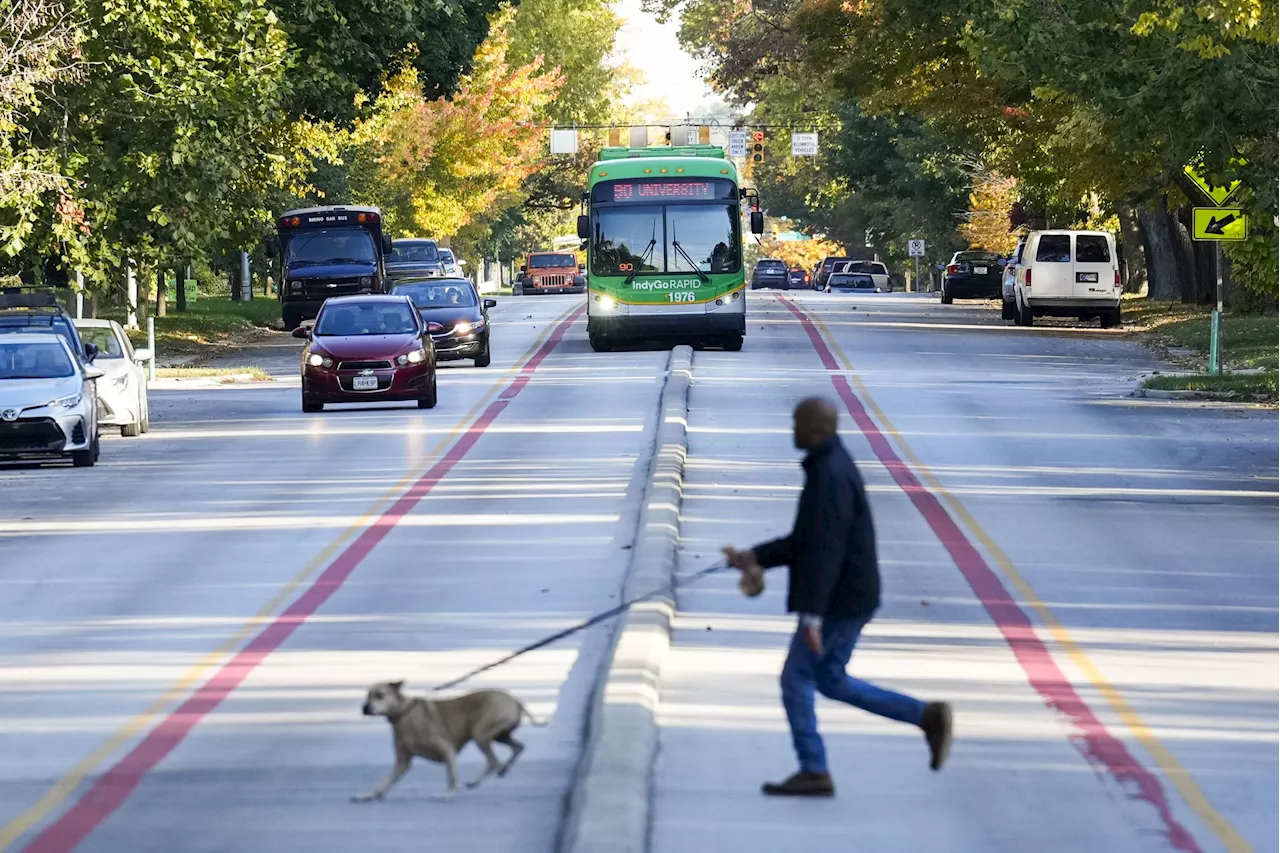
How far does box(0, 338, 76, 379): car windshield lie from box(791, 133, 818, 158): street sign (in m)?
69.2

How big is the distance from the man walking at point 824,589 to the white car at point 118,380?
19550 mm

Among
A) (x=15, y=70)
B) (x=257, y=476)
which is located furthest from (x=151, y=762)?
(x=15, y=70)

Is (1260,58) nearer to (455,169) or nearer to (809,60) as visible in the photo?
(809,60)

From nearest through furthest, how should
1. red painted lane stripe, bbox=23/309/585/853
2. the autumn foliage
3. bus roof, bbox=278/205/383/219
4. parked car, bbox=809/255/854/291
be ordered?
red painted lane stripe, bbox=23/309/585/853 < bus roof, bbox=278/205/383/219 < the autumn foliage < parked car, bbox=809/255/854/291

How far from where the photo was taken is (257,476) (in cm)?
2273

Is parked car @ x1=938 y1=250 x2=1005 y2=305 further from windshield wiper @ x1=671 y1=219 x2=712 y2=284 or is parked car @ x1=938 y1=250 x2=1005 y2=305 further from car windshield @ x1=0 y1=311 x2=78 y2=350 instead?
car windshield @ x1=0 y1=311 x2=78 y2=350

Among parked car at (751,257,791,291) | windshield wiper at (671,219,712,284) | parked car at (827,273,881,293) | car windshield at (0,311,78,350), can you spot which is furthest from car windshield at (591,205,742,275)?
parked car at (751,257,791,291)

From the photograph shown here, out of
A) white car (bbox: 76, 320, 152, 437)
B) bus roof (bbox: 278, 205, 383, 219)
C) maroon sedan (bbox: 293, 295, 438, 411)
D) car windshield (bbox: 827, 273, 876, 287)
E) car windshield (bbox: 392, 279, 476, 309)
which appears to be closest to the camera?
white car (bbox: 76, 320, 152, 437)

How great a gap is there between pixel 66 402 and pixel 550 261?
2434 inches

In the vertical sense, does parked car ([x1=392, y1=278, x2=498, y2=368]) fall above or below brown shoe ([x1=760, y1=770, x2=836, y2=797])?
above

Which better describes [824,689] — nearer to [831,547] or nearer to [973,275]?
[831,547]

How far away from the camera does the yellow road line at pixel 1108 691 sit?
8.54 m

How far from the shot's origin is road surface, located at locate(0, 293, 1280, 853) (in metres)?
8.83

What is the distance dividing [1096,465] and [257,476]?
858 centimetres
